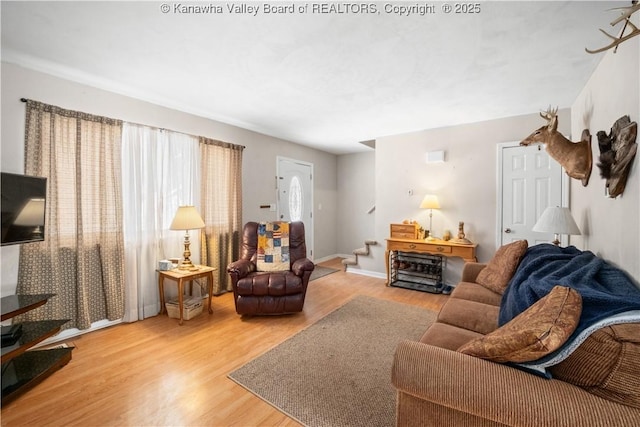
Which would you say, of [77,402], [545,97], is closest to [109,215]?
[77,402]

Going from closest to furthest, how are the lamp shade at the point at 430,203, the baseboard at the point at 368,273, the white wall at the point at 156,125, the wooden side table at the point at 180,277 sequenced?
1. the white wall at the point at 156,125
2. the wooden side table at the point at 180,277
3. the lamp shade at the point at 430,203
4. the baseboard at the point at 368,273

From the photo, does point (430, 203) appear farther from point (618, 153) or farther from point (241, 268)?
point (241, 268)

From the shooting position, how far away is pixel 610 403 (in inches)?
33.6

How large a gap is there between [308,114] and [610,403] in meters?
3.42

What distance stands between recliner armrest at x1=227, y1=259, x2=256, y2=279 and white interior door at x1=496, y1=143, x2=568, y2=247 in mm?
3233

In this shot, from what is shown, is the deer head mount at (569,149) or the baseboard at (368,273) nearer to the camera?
the deer head mount at (569,149)

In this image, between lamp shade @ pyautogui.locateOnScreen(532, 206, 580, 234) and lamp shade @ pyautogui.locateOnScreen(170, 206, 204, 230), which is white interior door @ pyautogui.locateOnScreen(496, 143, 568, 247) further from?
lamp shade @ pyautogui.locateOnScreen(170, 206, 204, 230)

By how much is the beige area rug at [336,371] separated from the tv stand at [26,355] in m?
1.24

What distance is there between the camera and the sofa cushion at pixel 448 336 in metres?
1.51

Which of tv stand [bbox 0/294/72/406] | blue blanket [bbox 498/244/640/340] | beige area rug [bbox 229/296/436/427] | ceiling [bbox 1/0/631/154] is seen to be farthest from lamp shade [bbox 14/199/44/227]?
blue blanket [bbox 498/244/640/340]

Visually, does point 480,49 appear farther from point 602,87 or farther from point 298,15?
point 298,15

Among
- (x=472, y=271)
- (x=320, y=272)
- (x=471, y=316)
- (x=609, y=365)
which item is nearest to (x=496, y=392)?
(x=609, y=365)

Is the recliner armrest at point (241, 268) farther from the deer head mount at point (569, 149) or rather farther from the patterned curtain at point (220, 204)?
the deer head mount at point (569, 149)

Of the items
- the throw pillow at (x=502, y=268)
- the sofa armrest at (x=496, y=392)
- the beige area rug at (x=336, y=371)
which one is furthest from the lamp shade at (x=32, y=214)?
the throw pillow at (x=502, y=268)
